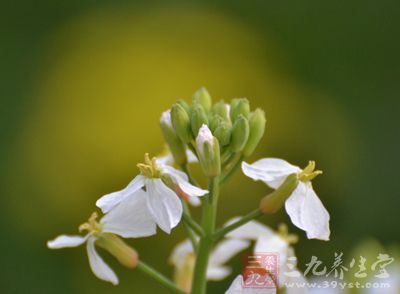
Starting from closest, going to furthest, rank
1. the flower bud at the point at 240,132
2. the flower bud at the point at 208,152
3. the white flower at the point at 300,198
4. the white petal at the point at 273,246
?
the white flower at the point at 300,198 < the flower bud at the point at 208,152 < the flower bud at the point at 240,132 < the white petal at the point at 273,246

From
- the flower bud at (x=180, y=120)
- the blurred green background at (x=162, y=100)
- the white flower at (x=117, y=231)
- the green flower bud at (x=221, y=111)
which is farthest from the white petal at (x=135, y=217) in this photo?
the blurred green background at (x=162, y=100)

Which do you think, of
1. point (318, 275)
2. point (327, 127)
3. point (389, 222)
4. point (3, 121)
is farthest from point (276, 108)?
point (318, 275)

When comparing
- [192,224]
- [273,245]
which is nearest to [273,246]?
[273,245]

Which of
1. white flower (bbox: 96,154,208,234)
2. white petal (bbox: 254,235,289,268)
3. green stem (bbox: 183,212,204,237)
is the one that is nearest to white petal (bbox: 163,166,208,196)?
white flower (bbox: 96,154,208,234)

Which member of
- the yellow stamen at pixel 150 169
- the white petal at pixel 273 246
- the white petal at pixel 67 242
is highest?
the yellow stamen at pixel 150 169

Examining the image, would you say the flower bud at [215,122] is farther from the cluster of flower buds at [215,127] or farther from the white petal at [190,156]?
the white petal at [190,156]

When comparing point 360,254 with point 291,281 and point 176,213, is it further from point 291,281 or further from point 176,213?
point 176,213

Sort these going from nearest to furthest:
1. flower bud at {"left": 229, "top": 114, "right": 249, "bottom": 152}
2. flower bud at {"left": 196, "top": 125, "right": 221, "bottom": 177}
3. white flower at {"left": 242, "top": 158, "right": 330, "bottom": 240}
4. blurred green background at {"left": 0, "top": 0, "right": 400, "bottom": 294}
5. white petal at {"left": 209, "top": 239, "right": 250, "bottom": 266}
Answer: white flower at {"left": 242, "top": 158, "right": 330, "bottom": 240}
flower bud at {"left": 196, "top": 125, "right": 221, "bottom": 177}
flower bud at {"left": 229, "top": 114, "right": 249, "bottom": 152}
white petal at {"left": 209, "top": 239, "right": 250, "bottom": 266}
blurred green background at {"left": 0, "top": 0, "right": 400, "bottom": 294}

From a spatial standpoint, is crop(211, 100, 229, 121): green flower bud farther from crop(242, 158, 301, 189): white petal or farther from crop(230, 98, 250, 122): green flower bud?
crop(242, 158, 301, 189): white petal
